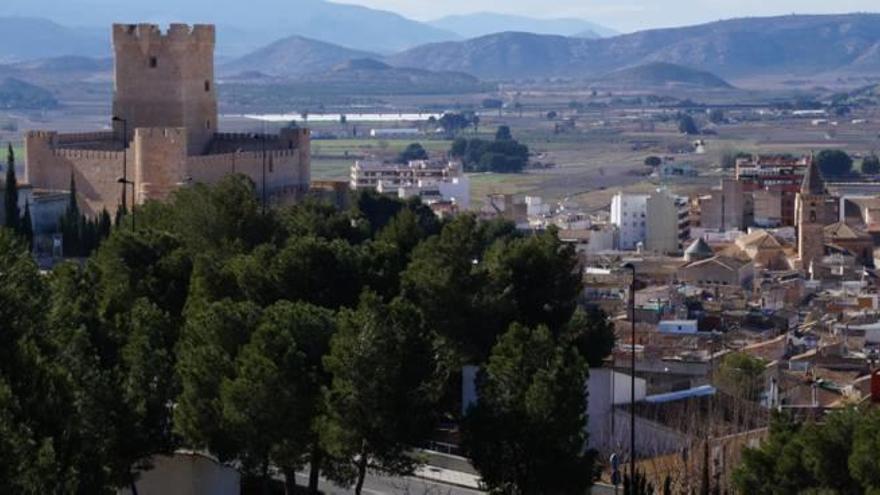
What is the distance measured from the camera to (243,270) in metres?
21.1

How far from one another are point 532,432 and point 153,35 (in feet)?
67.5

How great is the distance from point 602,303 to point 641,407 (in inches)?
569

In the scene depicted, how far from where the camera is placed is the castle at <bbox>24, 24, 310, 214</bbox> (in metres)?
34.9

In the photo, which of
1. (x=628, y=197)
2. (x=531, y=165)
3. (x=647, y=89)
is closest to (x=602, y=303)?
(x=628, y=197)

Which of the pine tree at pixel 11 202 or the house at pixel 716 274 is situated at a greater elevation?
the pine tree at pixel 11 202

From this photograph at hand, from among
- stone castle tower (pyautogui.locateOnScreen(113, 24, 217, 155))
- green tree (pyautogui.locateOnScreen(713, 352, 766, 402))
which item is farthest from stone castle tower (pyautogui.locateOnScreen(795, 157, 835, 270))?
green tree (pyautogui.locateOnScreen(713, 352, 766, 402))

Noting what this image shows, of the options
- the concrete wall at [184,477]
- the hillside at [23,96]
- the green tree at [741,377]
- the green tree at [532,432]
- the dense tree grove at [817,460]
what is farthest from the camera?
the hillside at [23,96]

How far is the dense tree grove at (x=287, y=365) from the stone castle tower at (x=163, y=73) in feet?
48.2

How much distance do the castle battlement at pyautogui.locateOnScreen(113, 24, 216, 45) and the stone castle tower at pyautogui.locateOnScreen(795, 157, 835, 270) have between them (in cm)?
1515

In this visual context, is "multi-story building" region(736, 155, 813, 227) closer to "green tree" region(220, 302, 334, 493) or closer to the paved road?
the paved road

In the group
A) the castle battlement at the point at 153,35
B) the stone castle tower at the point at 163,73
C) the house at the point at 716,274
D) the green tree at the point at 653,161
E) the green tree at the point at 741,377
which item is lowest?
the green tree at the point at 653,161

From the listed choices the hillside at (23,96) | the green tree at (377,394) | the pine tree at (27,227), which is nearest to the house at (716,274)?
the pine tree at (27,227)

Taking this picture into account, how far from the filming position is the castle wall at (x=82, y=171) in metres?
35.1

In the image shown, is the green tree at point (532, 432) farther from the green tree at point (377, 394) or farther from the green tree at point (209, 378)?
the green tree at point (209, 378)
